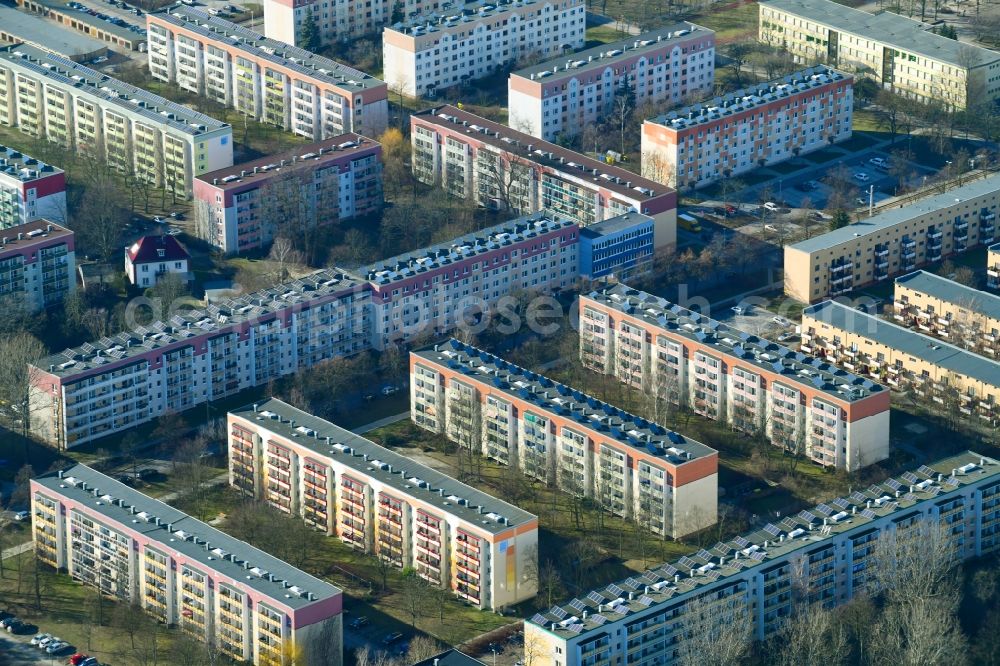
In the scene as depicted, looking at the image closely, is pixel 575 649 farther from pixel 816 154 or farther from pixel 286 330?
pixel 816 154

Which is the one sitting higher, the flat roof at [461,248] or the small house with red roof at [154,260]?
the flat roof at [461,248]

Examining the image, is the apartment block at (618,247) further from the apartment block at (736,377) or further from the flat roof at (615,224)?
the apartment block at (736,377)

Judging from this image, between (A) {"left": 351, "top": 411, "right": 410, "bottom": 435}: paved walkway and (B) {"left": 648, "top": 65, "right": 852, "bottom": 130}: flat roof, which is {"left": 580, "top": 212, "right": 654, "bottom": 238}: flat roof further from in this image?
(A) {"left": 351, "top": 411, "right": 410, "bottom": 435}: paved walkway

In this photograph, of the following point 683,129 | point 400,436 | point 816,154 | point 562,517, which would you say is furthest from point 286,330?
point 816,154

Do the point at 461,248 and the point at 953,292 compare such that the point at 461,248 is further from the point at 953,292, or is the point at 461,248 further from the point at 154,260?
the point at 953,292

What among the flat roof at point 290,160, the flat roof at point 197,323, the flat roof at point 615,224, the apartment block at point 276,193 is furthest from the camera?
the flat roof at point 290,160

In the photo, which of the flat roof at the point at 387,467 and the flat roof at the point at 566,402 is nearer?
the flat roof at the point at 387,467

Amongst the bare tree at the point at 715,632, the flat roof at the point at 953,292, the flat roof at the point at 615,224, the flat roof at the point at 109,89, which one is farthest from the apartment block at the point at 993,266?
the flat roof at the point at 109,89
